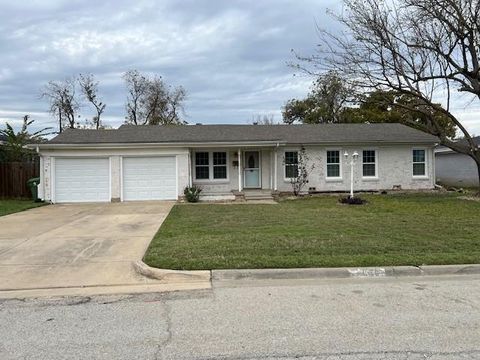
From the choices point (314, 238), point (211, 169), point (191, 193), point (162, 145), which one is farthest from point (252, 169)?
point (314, 238)

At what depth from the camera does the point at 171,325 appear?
5.00 meters

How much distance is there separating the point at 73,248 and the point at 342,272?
5451 millimetres

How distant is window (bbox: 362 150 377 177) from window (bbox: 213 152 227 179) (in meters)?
7.17

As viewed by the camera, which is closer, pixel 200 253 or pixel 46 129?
pixel 200 253

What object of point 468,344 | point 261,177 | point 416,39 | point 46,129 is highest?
point 416,39

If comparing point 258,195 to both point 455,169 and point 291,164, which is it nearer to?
point 291,164

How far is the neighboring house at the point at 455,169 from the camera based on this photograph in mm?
30953

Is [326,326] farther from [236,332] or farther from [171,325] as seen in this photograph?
[171,325]

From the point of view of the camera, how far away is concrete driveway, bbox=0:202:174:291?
279 inches

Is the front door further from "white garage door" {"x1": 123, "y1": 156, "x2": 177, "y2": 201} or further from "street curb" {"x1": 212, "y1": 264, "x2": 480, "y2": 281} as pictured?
"street curb" {"x1": 212, "y1": 264, "x2": 480, "y2": 281}

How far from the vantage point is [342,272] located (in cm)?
714

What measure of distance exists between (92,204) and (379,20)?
14.5 metres

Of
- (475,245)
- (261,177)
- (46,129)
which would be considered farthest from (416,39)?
(46,129)

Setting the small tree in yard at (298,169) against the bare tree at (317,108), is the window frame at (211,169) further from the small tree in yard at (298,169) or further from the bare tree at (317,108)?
the bare tree at (317,108)
